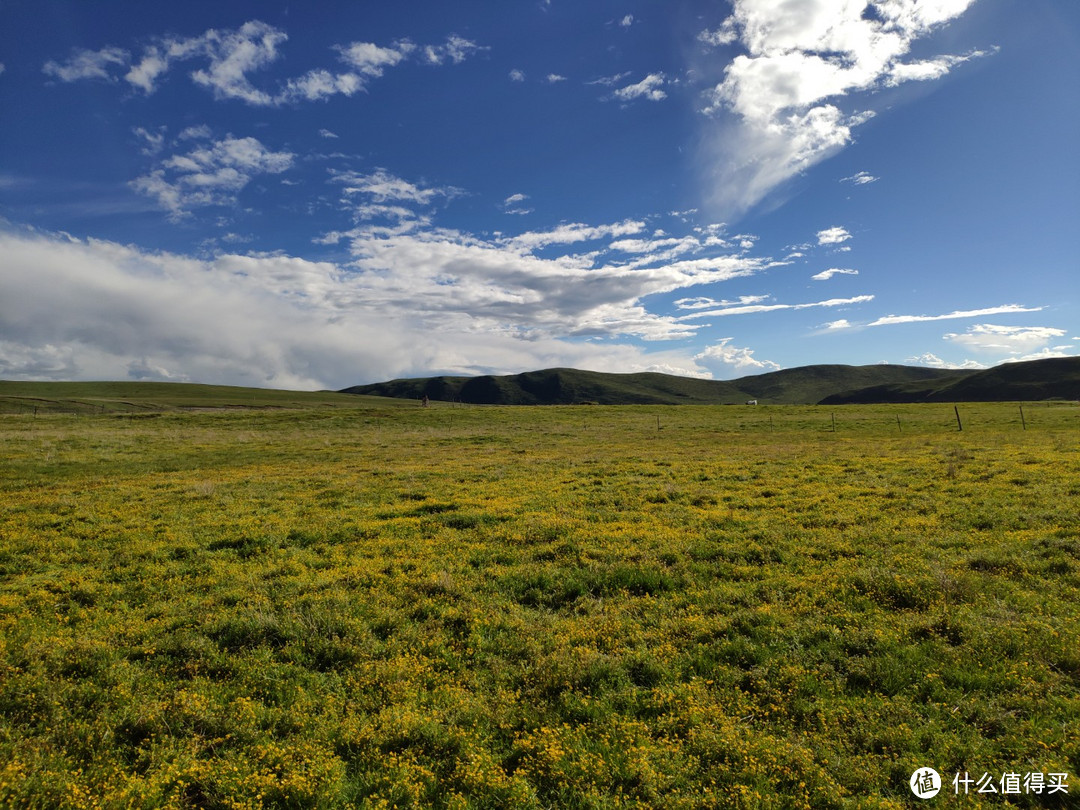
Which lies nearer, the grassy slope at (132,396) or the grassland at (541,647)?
the grassland at (541,647)

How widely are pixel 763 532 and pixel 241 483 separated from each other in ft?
75.6

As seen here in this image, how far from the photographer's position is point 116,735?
6672 mm

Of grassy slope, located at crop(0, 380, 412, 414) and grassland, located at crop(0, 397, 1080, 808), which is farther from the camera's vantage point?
grassy slope, located at crop(0, 380, 412, 414)

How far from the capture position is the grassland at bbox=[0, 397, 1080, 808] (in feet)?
19.4

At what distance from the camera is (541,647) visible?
8.66 metres

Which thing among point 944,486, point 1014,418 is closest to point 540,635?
point 944,486

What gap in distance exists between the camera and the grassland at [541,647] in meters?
5.92

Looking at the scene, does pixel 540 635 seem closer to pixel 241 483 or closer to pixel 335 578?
→ pixel 335 578

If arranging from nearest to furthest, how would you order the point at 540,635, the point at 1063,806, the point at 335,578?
the point at 1063,806 < the point at 540,635 < the point at 335,578

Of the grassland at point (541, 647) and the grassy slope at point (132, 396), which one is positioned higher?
the grassy slope at point (132, 396)

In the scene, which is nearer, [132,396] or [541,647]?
[541,647]

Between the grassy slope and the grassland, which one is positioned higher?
the grassy slope

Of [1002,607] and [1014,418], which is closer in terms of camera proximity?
[1002,607]

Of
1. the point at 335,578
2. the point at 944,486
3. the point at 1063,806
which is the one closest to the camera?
the point at 1063,806
